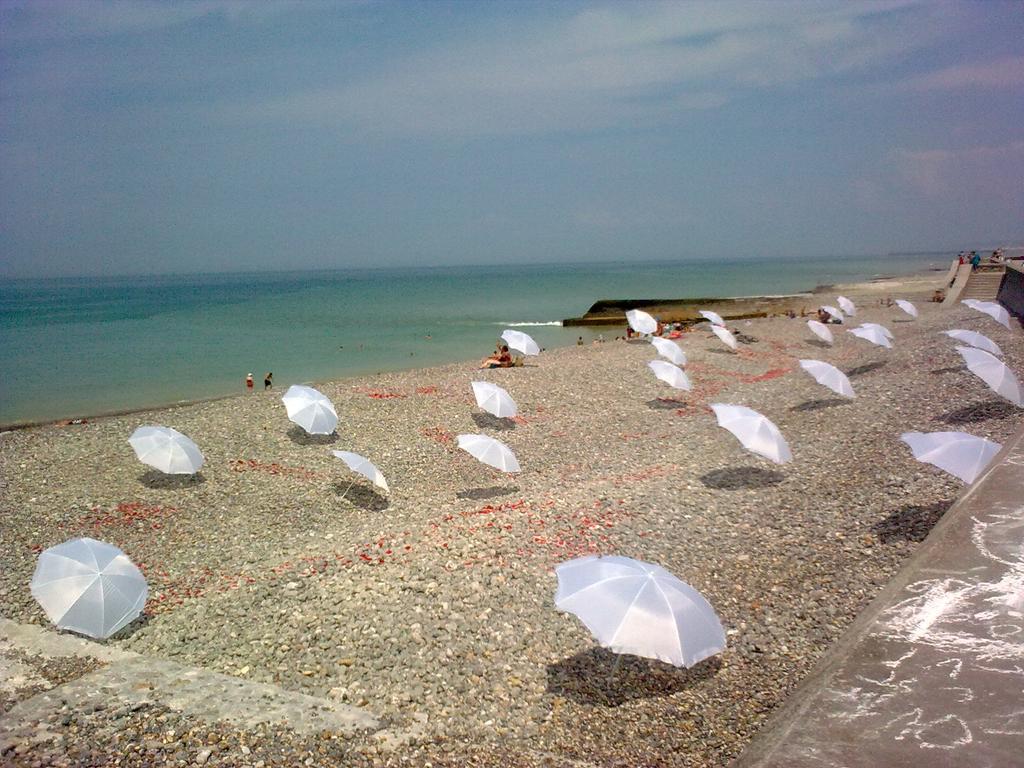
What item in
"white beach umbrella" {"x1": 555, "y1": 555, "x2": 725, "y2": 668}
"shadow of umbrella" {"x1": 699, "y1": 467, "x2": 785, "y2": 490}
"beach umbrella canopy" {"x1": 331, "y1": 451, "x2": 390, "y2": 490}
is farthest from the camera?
"shadow of umbrella" {"x1": 699, "y1": 467, "x2": 785, "y2": 490}

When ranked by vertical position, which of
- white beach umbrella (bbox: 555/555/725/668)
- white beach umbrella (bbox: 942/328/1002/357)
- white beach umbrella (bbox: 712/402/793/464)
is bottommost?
white beach umbrella (bbox: 555/555/725/668)

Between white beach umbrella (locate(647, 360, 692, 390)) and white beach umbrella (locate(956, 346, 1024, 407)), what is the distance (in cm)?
842

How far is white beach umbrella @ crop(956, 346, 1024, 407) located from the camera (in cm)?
1769

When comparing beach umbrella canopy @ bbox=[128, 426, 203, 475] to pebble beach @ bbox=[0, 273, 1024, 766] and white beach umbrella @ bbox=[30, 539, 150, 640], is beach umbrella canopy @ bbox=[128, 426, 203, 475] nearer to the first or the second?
pebble beach @ bbox=[0, 273, 1024, 766]

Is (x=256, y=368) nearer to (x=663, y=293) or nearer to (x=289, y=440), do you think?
(x=289, y=440)

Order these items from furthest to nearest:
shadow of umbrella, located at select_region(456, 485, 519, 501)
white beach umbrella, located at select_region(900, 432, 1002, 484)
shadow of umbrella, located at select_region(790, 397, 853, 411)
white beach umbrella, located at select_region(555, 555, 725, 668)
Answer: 1. shadow of umbrella, located at select_region(790, 397, 853, 411)
2. shadow of umbrella, located at select_region(456, 485, 519, 501)
3. white beach umbrella, located at select_region(900, 432, 1002, 484)
4. white beach umbrella, located at select_region(555, 555, 725, 668)

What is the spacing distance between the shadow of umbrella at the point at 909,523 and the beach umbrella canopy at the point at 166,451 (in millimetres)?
14749

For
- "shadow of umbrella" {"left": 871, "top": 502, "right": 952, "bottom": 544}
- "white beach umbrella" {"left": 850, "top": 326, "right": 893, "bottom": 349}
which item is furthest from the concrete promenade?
"white beach umbrella" {"left": 850, "top": 326, "right": 893, "bottom": 349}

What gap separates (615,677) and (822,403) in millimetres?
16912

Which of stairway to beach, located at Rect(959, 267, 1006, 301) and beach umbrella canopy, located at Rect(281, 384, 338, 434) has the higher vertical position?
stairway to beach, located at Rect(959, 267, 1006, 301)

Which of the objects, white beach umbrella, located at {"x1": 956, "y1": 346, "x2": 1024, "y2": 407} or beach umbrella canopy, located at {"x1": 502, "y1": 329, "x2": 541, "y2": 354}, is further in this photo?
beach umbrella canopy, located at {"x1": 502, "y1": 329, "x2": 541, "y2": 354}

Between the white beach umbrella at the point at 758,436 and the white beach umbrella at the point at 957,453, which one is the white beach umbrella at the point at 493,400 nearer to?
the white beach umbrella at the point at 758,436

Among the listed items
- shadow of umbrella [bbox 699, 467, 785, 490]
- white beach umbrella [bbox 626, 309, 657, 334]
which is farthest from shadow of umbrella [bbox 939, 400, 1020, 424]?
white beach umbrella [bbox 626, 309, 657, 334]

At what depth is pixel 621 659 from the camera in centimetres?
941
